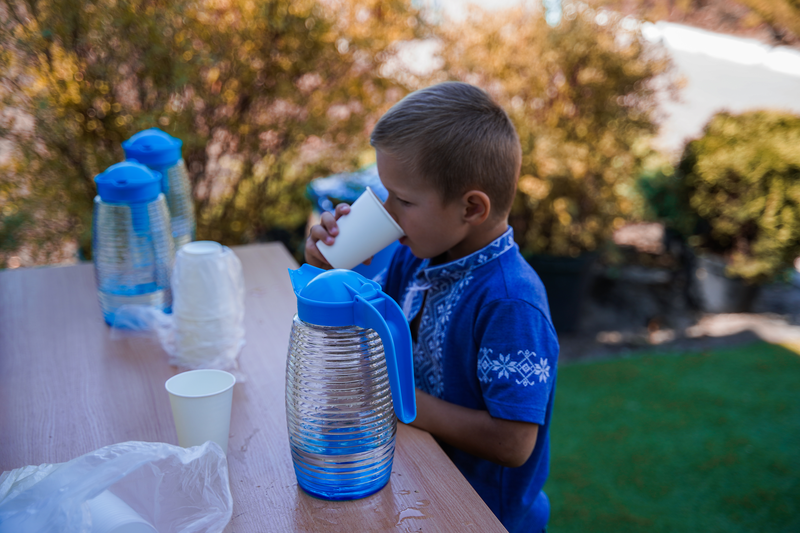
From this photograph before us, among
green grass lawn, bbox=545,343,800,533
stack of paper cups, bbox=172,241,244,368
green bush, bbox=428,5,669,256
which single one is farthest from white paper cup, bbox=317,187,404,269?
green bush, bbox=428,5,669,256

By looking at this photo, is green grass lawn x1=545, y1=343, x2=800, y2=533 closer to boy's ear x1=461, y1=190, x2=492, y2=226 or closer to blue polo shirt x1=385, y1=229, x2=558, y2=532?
blue polo shirt x1=385, y1=229, x2=558, y2=532

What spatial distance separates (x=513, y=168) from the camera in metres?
1.18

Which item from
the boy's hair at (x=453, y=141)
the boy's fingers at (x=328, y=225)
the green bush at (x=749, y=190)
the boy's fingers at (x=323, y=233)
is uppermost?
the boy's hair at (x=453, y=141)

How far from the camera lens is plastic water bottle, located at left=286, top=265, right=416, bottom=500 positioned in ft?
2.37

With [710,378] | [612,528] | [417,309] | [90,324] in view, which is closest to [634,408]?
[710,378]

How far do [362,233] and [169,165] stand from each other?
2.36ft

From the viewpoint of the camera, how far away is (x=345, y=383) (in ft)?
2.52

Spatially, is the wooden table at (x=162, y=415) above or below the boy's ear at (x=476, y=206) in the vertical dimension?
below

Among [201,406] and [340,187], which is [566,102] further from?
[201,406]

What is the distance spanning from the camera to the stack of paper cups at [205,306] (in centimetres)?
116

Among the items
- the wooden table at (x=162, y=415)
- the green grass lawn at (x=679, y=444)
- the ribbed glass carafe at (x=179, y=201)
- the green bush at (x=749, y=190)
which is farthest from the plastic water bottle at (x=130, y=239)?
the green bush at (x=749, y=190)

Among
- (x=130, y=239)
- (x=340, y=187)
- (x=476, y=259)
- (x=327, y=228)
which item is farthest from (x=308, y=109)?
(x=476, y=259)

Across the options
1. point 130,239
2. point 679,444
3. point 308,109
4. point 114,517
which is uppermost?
point 308,109

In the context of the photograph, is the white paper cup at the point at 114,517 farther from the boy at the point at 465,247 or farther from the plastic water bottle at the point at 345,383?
the boy at the point at 465,247
